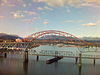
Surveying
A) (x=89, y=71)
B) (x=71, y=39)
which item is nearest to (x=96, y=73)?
(x=89, y=71)

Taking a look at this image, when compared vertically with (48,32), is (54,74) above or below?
below

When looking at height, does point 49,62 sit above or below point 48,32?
below

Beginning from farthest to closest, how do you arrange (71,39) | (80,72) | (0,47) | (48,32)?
(71,39)
(48,32)
(0,47)
(80,72)

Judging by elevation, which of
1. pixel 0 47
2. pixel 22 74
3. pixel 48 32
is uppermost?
pixel 48 32

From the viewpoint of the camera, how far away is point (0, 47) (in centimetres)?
4794

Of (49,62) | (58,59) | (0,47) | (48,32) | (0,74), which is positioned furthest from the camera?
(48,32)

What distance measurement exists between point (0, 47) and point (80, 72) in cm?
3236

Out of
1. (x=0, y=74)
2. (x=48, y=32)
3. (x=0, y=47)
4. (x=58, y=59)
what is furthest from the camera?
(x=48, y=32)

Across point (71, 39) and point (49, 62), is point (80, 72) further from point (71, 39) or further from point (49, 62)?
point (71, 39)

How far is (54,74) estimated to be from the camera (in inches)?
941

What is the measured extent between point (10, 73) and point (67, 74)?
34.0ft

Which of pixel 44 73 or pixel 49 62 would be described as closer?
pixel 44 73

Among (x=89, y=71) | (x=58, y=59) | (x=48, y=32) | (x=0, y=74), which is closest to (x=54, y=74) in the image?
(x=89, y=71)

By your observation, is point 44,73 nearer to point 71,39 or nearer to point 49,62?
point 49,62
